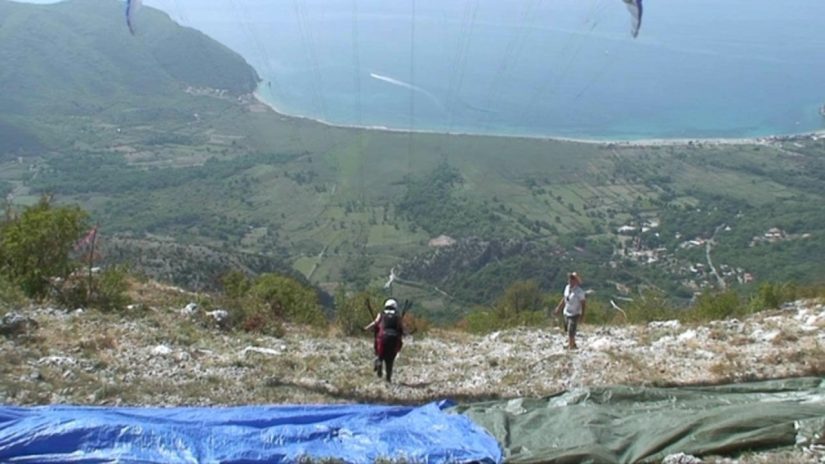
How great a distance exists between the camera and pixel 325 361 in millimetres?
11383

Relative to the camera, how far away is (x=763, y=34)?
172m

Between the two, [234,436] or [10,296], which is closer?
[234,436]

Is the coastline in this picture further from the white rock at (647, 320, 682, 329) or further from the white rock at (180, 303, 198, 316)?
the white rock at (647, 320, 682, 329)

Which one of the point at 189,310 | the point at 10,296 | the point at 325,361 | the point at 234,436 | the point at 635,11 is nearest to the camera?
the point at 234,436

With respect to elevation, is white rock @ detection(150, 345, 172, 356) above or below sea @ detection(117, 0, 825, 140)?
below

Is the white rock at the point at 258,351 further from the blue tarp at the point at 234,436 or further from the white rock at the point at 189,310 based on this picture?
the blue tarp at the point at 234,436

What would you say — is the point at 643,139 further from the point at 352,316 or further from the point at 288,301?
the point at 352,316

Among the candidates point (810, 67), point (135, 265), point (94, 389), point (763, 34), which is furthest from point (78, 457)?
point (763, 34)

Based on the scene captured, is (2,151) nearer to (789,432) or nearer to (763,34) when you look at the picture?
(789,432)

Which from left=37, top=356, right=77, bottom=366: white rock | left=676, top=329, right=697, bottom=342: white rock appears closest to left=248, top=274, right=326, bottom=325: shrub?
left=37, top=356, right=77, bottom=366: white rock

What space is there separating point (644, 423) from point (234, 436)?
146 inches

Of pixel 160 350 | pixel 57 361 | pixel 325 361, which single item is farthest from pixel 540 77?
pixel 57 361

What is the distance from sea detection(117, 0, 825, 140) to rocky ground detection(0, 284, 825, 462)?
217ft

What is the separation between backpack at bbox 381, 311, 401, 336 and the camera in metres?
9.68
